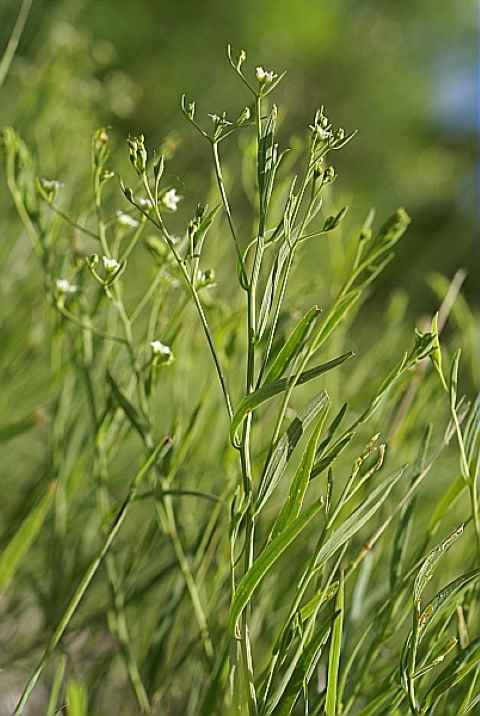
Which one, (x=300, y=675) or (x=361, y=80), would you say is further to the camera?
(x=361, y=80)

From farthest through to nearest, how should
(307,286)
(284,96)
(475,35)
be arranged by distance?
(475,35), (284,96), (307,286)

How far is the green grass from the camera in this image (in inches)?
5.8

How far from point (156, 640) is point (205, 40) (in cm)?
147

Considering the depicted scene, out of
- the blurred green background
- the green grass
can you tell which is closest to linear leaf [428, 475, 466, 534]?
the green grass

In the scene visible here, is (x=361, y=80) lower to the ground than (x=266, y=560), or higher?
higher

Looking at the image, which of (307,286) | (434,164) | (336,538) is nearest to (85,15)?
(434,164)

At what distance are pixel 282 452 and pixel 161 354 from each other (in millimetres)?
41

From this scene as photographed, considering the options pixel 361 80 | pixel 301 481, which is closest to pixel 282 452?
pixel 301 481

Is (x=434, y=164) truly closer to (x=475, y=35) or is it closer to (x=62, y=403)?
(x=475, y=35)

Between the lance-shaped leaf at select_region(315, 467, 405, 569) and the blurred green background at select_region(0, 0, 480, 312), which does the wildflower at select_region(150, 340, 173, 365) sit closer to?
the lance-shaped leaf at select_region(315, 467, 405, 569)

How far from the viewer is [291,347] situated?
15 centimetres

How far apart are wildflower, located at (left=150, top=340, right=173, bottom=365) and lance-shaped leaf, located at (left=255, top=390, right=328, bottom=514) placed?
36 mm

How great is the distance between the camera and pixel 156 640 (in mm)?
210

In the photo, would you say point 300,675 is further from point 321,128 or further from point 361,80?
point 361,80
